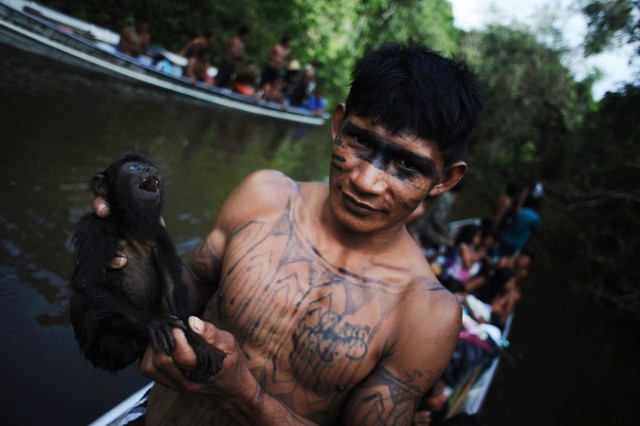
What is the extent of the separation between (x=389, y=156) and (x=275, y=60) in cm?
1246

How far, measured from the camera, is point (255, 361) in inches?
62.8

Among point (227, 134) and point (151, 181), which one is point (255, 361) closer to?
point (151, 181)

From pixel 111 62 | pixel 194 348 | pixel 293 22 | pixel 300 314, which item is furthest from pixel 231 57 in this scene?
pixel 194 348

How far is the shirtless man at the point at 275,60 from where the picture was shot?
42.1 ft

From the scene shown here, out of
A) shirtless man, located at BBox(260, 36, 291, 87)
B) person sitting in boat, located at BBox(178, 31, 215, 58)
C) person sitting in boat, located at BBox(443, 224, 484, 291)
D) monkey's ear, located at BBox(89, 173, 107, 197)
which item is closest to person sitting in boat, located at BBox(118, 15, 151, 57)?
person sitting in boat, located at BBox(178, 31, 215, 58)

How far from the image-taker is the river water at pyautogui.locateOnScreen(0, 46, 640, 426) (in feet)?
9.84

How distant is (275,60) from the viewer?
42.9 feet

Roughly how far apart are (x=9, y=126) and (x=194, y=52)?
282 inches

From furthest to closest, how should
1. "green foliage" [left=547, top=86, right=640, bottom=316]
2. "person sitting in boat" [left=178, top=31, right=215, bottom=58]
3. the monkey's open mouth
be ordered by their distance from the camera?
"person sitting in boat" [left=178, top=31, right=215, bottom=58]
"green foliage" [left=547, top=86, right=640, bottom=316]
the monkey's open mouth

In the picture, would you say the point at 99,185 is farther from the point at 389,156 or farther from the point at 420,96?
the point at 420,96

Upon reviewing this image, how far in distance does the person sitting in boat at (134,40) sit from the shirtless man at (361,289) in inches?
401

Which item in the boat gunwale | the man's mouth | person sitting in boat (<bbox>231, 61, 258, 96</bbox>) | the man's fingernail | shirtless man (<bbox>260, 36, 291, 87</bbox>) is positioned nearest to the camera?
the man's fingernail

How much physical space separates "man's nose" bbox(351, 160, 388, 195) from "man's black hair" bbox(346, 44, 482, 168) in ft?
0.48

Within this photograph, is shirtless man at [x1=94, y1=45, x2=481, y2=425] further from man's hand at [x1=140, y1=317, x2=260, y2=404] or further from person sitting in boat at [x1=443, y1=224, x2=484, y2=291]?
person sitting in boat at [x1=443, y1=224, x2=484, y2=291]
